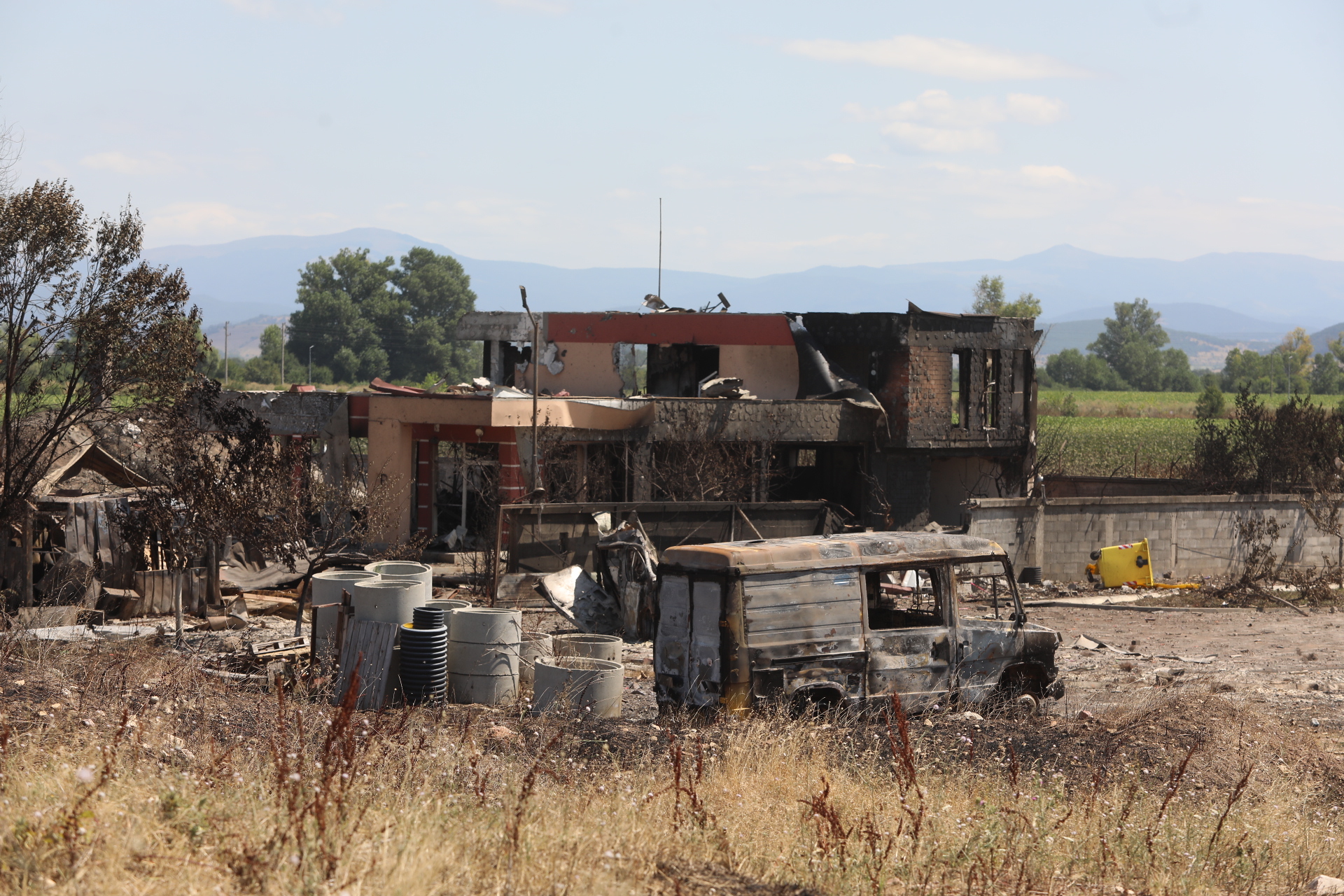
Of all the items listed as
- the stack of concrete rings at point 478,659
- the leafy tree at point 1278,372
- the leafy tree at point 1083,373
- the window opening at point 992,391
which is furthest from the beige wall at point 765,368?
the leafy tree at point 1278,372

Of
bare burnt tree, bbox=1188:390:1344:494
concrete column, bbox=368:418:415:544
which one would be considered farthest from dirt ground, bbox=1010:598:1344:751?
concrete column, bbox=368:418:415:544

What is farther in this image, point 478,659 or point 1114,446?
point 1114,446

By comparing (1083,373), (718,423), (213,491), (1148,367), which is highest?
(1148,367)

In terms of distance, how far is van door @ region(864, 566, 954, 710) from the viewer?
35.1 ft

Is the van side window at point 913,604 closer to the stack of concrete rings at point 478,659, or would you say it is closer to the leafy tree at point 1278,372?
the stack of concrete rings at point 478,659

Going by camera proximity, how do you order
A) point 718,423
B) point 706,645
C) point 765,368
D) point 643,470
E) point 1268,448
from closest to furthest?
point 706,645 < point 643,470 < point 718,423 < point 765,368 < point 1268,448

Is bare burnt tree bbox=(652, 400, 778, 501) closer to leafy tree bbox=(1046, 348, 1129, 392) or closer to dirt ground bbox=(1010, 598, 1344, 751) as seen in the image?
dirt ground bbox=(1010, 598, 1344, 751)

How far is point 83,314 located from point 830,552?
13.8 metres

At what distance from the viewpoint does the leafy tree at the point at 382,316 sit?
11394cm

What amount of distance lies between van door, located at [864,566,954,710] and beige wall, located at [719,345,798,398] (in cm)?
2063

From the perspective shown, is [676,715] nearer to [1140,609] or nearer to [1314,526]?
[1140,609]

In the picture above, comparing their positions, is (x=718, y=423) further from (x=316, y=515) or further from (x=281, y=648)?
(x=281, y=648)

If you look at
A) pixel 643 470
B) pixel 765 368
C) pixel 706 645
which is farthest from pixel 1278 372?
pixel 706 645

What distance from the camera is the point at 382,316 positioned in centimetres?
11712
